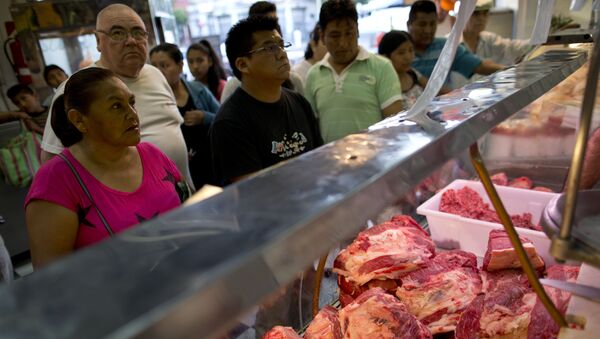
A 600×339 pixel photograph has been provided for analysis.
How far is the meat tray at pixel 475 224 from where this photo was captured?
151 cm

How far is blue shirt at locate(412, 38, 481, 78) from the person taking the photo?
3889mm

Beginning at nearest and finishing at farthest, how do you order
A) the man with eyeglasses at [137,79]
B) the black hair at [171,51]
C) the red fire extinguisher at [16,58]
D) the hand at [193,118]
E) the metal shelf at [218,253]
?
the metal shelf at [218,253], the man with eyeglasses at [137,79], the hand at [193,118], the black hair at [171,51], the red fire extinguisher at [16,58]

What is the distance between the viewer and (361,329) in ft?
3.52

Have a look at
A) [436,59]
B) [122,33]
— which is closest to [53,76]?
[122,33]

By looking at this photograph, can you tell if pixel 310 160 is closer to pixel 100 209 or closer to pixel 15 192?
pixel 100 209

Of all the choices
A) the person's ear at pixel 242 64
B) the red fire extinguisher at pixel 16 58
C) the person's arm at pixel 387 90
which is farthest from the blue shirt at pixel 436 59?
the red fire extinguisher at pixel 16 58

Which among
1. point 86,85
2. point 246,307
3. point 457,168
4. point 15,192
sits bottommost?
point 15,192

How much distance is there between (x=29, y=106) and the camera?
4422 mm

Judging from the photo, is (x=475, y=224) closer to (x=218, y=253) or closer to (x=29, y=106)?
(x=218, y=253)

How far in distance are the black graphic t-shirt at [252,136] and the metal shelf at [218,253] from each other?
152 centimetres

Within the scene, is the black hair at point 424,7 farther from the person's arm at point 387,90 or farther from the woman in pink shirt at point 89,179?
the woman in pink shirt at point 89,179

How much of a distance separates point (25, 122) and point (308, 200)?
490cm

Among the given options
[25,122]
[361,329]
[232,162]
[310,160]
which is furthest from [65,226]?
[25,122]

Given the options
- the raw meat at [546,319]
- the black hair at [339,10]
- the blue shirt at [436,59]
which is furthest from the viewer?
the blue shirt at [436,59]
